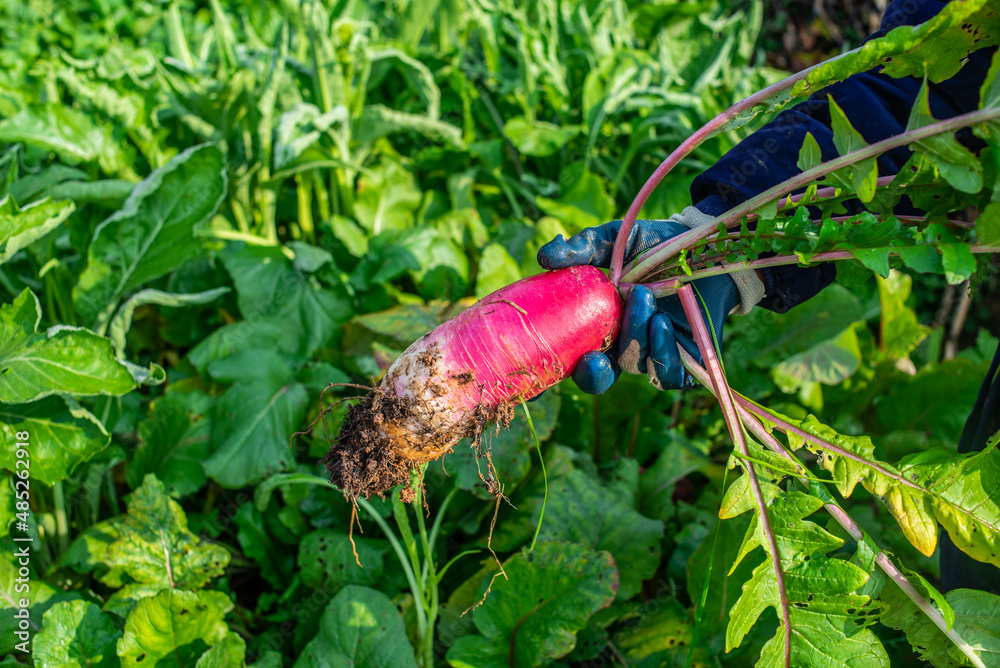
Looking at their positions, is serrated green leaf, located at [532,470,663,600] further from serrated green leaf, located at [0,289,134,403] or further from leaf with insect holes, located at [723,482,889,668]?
serrated green leaf, located at [0,289,134,403]

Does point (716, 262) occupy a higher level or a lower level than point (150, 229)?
lower

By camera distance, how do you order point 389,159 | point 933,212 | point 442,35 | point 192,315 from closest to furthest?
point 933,212 → point 192,315 → point 389,159 → point 442,35

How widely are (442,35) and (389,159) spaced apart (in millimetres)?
1148

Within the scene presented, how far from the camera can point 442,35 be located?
3516 mm

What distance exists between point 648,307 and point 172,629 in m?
1.35

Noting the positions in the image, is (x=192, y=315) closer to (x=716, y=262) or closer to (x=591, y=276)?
(x=591, y=276)

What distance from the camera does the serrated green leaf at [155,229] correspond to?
6.39ft

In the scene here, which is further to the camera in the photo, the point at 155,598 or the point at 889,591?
the point at 155,598

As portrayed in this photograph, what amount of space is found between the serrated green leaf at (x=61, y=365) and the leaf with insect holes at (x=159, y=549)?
350 millimetres

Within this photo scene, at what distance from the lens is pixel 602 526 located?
1.85 metres

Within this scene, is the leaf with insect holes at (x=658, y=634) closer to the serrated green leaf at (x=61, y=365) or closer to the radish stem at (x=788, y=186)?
the radish stem at (x=788, y=186)

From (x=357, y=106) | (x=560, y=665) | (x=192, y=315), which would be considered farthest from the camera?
(x=357, y=106)

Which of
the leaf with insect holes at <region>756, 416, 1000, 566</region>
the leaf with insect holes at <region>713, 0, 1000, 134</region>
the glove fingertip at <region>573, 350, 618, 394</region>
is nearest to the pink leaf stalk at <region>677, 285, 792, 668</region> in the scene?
the leaf with insect holes at <region>756, 416, 1000, 566</region>

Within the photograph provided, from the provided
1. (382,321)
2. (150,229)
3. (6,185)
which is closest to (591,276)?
(382,321)
